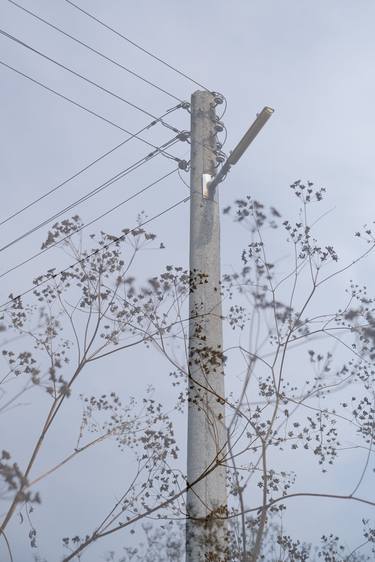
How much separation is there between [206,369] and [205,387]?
160 millimetres

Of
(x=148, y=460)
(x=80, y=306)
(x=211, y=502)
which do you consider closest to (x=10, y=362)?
(x=80, y=306)

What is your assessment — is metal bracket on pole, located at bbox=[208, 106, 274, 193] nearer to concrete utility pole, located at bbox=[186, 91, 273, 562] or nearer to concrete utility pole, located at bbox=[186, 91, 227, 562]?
concrete utility pole, located at bbox=[186, 91, 273, 562]

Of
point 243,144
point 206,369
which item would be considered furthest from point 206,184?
point 206,369

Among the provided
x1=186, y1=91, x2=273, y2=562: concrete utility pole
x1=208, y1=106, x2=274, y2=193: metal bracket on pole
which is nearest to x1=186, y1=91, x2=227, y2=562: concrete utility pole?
x1=186, y1=91, x2=273, y2=562: concrete utility pole

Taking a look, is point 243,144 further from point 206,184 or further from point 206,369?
point 206,369

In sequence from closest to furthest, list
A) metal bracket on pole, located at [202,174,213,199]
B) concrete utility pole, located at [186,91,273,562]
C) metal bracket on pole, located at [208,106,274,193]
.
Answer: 1. concrete utility pole, located at [186,91,273,562]
2. metal bracket on pole, located at [208,106,274,193]
3. metal bracket on pole, located at [202,174,213,199]

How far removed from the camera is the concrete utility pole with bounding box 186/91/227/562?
4703 millimetres

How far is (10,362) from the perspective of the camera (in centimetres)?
698

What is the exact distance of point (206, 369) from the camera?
5.12 meters

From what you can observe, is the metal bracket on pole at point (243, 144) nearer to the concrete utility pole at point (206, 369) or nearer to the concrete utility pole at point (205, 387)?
the concrete utility pole at point (206, 369)

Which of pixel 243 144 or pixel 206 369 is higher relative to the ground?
pixel 243 144

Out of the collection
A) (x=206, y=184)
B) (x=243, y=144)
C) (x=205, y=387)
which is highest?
(x=243, y=144)

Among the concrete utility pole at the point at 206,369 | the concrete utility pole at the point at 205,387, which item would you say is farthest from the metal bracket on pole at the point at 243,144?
the concrete utility pole at the point at 205,387

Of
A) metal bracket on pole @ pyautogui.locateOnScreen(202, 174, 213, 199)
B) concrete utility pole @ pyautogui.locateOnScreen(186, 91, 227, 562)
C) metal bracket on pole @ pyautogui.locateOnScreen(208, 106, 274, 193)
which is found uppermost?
metal bracket on pole @ pyautogui.locateOnScreen(208, 106, 274, 193)
